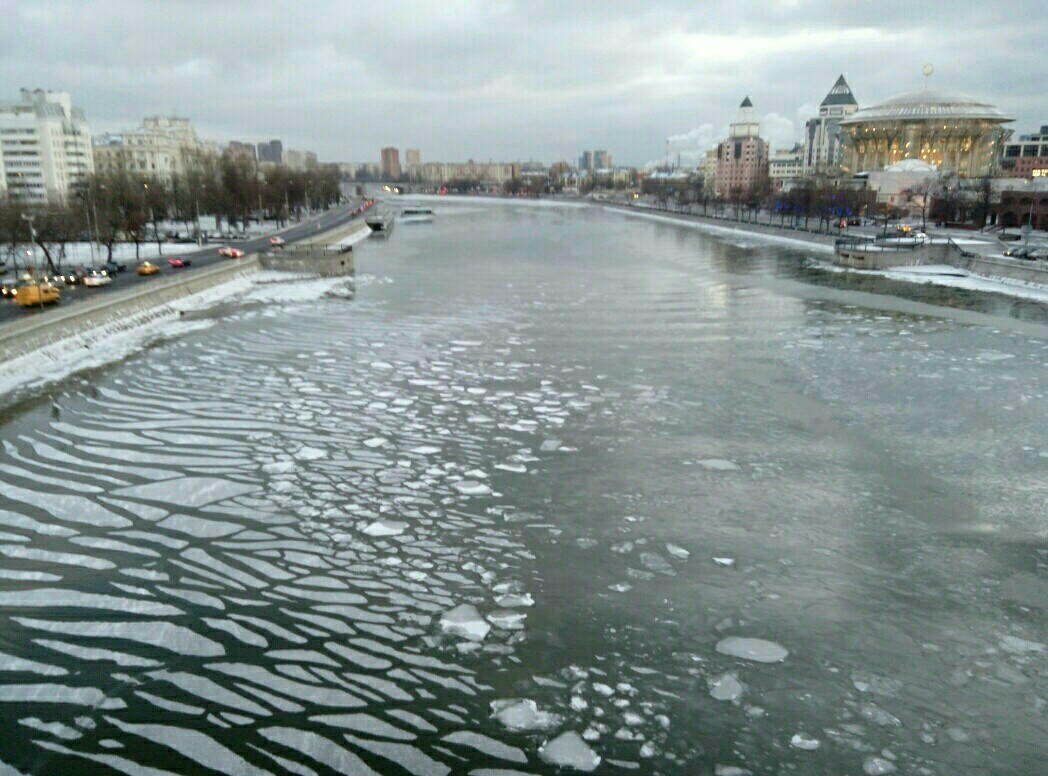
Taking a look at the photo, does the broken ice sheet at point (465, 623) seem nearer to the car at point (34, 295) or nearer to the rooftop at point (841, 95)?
the car at point (34, 295)

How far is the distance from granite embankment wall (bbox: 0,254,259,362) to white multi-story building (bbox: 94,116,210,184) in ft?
251

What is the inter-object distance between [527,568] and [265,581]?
2726 mm

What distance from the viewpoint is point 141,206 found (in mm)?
47219

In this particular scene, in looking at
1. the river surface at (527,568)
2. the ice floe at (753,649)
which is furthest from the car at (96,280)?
the ice floe at (753,649)

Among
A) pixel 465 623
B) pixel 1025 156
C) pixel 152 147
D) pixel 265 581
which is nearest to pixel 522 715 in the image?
pixel 465 623

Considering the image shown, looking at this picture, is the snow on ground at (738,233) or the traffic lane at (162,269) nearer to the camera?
the traffic lane at (162,269)

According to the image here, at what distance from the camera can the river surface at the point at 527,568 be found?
243 inches

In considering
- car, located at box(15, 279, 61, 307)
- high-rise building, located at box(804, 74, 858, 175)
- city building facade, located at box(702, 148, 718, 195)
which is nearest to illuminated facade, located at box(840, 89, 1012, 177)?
high-rise building, located at box(804, 74, 858, 175)

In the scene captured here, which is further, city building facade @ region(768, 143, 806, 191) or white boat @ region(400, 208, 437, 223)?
city building facade @ region(768, 143, 806, 191)

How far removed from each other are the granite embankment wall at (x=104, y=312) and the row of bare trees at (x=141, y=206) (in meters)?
4.18

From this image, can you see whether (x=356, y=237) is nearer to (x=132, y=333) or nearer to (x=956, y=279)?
(x=132, y=333)

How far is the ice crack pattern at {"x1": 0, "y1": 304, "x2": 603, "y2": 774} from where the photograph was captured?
616 cm

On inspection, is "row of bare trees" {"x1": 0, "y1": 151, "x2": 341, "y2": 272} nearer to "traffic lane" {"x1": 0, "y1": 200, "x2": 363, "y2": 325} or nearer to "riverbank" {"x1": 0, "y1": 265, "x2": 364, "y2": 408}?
"traffic lane" {"x1": 0, "y1": 200, "x2": 363, "y2": 325}

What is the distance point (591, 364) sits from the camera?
61.4 ft
